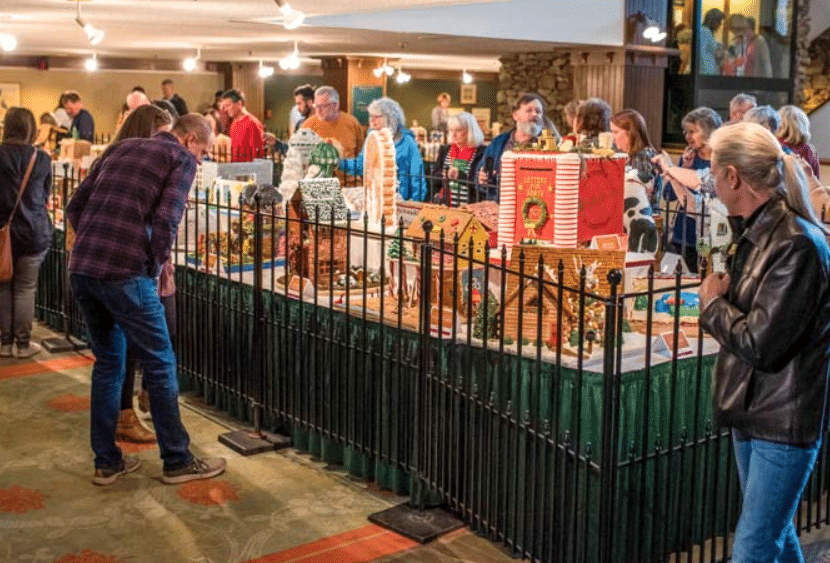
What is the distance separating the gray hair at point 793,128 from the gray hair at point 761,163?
11.4 feet

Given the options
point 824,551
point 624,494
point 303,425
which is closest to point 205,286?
point 303,425

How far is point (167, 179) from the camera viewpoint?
4574mm

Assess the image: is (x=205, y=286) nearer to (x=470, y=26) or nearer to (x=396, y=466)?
(x=396, y=466)

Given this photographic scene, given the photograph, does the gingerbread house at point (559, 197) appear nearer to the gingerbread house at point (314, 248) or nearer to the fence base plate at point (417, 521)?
the gingerbread house at point (314, 248)

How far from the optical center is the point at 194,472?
4922 mm

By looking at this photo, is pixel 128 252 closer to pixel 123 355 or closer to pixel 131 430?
pixel 123 355

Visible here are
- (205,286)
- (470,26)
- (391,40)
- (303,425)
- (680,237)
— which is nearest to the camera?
(303,425)

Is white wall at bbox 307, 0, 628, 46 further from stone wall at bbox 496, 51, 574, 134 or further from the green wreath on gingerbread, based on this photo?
the green wreath on gingerbread

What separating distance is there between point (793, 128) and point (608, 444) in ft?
11.3

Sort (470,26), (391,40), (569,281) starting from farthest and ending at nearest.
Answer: (391,40), (470,26), (569,281)

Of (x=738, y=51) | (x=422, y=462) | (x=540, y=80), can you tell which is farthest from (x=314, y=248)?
(x=738, y=51)

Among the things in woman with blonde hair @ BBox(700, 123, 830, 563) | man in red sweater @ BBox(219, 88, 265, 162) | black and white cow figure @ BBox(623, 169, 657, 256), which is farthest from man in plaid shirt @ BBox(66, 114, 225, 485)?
man in red sweater @ BBox(219, 88, 265, 162)

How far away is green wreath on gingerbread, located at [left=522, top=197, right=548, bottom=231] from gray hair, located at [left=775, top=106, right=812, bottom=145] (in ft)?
7.31

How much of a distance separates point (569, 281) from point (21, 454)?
272 cm
